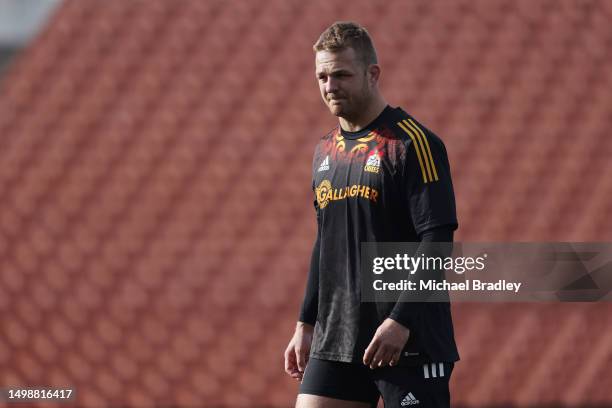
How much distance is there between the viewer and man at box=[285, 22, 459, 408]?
269cm

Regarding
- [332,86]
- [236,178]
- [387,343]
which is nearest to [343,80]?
[332,86]

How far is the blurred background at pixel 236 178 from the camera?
7277 millimetres

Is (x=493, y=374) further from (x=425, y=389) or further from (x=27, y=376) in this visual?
(x=425, y=389)

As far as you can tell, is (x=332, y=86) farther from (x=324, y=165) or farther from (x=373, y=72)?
(x=324, y=165)

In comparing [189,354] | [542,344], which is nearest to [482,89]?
[542,344]

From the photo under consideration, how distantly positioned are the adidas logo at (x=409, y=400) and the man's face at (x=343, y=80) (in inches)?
33.6

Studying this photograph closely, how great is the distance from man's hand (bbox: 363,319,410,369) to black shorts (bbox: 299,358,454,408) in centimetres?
11

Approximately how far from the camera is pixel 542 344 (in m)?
7.16

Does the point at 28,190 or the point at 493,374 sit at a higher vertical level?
the point at 28,190

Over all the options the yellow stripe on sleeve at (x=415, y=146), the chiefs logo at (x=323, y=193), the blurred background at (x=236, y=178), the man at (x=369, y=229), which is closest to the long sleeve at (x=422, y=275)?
the man at (x=369, y=229)

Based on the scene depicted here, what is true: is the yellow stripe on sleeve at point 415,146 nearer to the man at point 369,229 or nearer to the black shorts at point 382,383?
the man at point 369,229

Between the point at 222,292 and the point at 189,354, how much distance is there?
59cm

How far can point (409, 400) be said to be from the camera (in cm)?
270

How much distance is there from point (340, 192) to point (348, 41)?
0.45 meters
